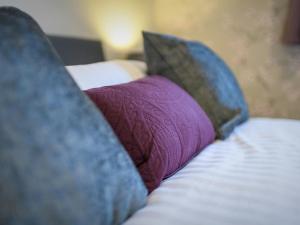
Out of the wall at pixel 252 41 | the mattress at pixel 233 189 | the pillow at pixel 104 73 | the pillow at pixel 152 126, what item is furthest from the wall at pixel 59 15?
the wall at pixel 252 41

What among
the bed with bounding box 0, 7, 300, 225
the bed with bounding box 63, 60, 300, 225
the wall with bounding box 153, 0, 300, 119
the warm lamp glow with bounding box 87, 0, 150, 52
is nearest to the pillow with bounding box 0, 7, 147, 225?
the bed with bounding box 0, 7, 300, 225

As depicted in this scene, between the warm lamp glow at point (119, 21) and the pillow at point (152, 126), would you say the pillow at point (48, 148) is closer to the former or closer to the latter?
the pillow at point (152, 126)

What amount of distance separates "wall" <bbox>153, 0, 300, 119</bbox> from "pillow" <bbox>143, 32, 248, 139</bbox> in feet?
2.55

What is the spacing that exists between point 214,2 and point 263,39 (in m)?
0.45

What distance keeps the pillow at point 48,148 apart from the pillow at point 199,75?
70 centimetres

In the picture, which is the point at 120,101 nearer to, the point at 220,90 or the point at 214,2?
the point at 220,90

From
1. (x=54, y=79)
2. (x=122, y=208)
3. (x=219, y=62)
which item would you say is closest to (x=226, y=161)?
(x=122, y=208)

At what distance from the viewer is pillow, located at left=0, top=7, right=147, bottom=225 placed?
0.45 metres

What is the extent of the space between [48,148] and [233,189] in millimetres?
448

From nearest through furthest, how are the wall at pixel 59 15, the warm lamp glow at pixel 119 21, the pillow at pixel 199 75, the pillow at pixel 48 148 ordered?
the pillow at pixel 48 148 → the wall at pixel 59 15 → the pillow at pixel 199 75 → the warm lamp glow at pixel 119 21

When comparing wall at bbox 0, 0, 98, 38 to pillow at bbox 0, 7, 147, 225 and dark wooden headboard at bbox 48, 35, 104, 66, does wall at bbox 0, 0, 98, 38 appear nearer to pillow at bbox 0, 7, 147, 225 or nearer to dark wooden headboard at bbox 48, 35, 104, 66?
dark wooden headboard at bbox 48, 35, 104, 66

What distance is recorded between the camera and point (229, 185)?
703 mm

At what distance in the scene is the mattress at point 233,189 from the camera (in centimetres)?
56

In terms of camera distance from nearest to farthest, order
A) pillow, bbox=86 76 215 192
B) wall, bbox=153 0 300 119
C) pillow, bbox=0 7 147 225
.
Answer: pillow, bbox=0 7 147 225, pillow, bbox=86 76 215 192, wall, bbox=153 0 300 119
